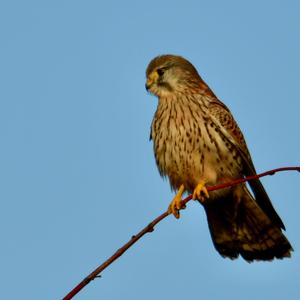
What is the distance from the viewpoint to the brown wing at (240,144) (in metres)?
5.65

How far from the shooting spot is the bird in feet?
18.4

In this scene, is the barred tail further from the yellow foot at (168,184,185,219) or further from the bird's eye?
the bird's eye

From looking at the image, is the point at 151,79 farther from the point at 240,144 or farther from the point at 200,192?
the point at 200,192

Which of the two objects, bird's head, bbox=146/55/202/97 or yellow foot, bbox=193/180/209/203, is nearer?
yellow foot, bbox=193/180/209/203

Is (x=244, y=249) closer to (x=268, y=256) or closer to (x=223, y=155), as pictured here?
(x=268, y=256)

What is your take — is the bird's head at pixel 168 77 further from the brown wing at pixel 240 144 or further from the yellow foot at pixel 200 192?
the yellow foot at pixel 200 192

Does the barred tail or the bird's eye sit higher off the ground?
the bird's eye

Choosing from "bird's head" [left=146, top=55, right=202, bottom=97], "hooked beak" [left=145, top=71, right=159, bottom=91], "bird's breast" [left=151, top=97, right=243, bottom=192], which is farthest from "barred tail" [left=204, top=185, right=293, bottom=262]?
"hooked beak" [left=145, top=71, right=159, bottom=91]

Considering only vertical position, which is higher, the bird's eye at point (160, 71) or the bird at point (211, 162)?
the bird's eye at point (160, 71)

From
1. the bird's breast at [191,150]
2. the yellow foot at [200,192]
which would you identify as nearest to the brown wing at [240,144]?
the bird's breast at [191,150]

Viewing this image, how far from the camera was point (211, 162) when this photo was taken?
5613 mm

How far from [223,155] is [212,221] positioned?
780 millimetres

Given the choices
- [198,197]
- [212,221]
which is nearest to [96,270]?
[198,197]

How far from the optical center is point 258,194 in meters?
5.70
